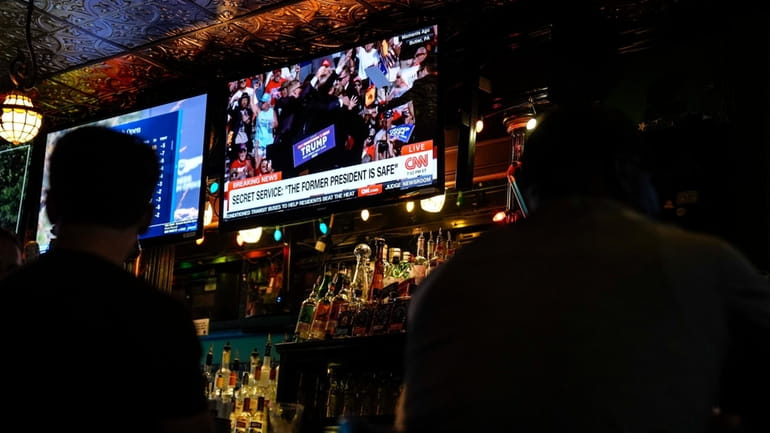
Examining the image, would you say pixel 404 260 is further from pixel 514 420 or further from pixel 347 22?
pixel 514 420

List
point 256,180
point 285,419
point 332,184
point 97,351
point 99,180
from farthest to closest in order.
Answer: point 256,180
point 332,184
point 285,419
point 99,180
point 97,351

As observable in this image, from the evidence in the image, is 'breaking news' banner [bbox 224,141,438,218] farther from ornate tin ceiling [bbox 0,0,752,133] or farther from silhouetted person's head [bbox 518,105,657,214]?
silhouetted person's head [bbox 518,105,657,214]

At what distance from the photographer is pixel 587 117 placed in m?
1.65

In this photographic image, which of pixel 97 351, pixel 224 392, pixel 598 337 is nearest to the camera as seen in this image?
pixel 598 337

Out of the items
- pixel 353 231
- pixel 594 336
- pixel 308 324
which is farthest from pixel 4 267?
pixel 353 231

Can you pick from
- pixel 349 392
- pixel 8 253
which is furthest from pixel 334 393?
pixel 8 253

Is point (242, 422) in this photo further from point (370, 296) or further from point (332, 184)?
point (332, 184)

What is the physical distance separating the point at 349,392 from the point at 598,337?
103 inches

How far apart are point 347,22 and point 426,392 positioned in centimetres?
345

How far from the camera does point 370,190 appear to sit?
393cm

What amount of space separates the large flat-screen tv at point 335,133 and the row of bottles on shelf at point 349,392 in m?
0.73

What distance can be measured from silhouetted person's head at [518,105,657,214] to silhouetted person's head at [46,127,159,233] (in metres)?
0.80

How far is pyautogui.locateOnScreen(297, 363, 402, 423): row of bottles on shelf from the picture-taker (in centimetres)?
374

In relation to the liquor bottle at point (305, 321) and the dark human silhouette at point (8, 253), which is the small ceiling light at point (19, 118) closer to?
the dark human silhouette at point (8, 253)
